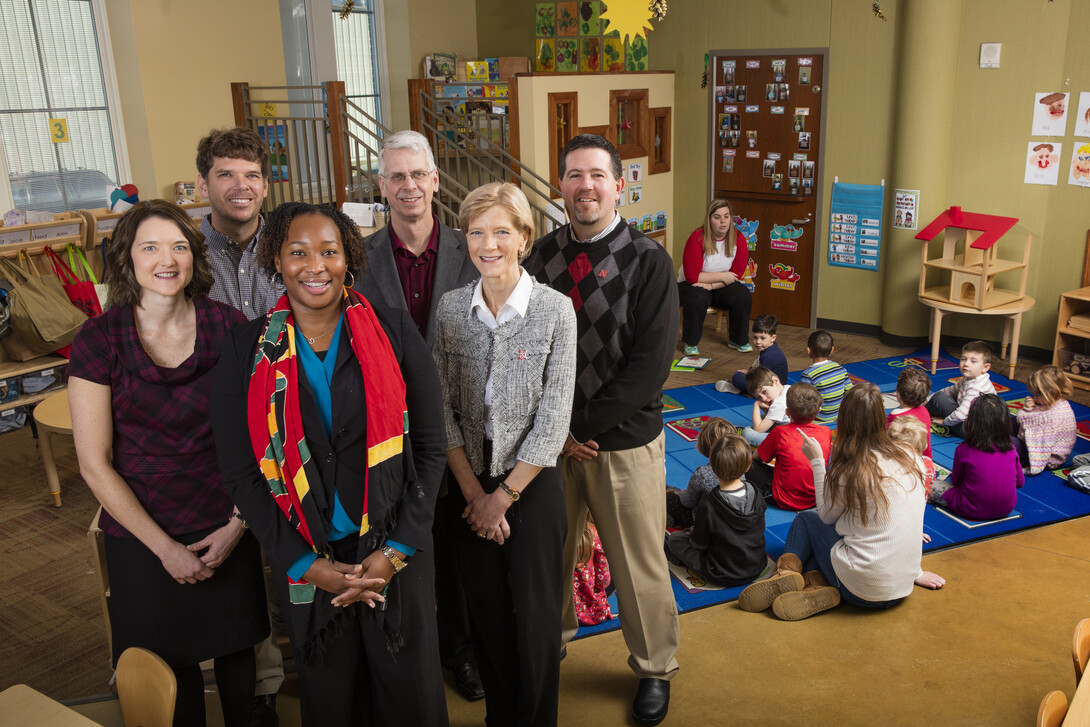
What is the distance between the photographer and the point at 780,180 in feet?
23.7

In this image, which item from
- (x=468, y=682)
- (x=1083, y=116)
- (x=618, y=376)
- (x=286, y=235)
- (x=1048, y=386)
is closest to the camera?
(x=286, y=235)

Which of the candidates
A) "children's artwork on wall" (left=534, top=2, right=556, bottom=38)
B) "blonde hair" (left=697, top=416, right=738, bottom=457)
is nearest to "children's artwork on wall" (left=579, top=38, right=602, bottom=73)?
"children's artwork on wall" (left=534, top=2, right=556, bottom=38)

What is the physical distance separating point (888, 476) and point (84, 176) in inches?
211

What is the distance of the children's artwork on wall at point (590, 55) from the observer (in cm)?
730

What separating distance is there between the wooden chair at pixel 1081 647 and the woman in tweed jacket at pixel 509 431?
1.19 m

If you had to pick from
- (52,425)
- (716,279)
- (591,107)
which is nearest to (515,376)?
(52,425)

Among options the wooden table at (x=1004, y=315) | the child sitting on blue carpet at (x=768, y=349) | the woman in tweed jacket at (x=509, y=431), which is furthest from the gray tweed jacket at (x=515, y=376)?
the wooden table at (x=1004, y=315)

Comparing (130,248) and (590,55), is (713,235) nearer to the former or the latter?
(590,55)

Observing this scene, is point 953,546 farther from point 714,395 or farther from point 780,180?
point 780,180

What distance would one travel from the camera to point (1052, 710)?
1.71m

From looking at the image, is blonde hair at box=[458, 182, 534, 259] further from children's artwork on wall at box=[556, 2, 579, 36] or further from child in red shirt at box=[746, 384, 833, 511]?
children's artwork on wall at box=[556, 2, 579, 36]

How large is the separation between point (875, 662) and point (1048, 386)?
7.34 feet

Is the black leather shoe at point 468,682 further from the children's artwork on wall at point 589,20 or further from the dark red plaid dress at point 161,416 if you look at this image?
the children's artwork on wall at point 589,20

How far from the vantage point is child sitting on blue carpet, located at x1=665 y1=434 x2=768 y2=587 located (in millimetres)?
3350
